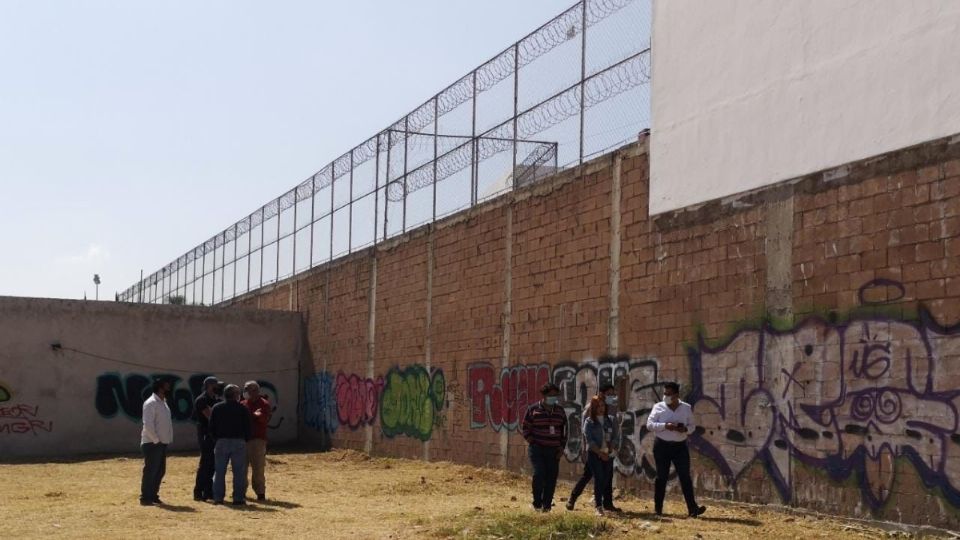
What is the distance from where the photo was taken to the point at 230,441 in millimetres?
13812

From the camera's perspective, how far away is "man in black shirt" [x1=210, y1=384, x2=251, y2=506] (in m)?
13.8

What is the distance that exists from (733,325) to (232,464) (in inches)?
232

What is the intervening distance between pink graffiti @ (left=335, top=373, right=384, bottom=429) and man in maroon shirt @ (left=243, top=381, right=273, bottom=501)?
26.8 feet

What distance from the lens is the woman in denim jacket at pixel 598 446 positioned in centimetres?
1212

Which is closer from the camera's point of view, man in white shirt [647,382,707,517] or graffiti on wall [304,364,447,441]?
man in white shirt [647,382,707,517]

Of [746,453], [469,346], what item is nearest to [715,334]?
[746,453]

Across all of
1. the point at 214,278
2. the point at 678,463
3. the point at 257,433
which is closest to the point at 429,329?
the point at 257,433

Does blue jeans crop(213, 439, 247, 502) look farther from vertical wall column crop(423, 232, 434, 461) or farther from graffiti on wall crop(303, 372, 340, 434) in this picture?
graffiti on wall crop(303, 372, 340, 434)

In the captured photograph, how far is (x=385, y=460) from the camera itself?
21.8 m

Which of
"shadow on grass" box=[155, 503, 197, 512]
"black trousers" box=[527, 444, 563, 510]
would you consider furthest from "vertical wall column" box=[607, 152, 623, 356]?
"shadow on grass" box=[155, 503, 197, 512]

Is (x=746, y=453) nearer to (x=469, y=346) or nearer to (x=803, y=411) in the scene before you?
(x=803, y=411)

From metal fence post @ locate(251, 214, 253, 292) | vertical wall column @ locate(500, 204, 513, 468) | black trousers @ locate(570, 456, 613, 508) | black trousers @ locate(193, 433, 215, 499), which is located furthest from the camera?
metal fence post @ locate(251, 214, 253, 292)

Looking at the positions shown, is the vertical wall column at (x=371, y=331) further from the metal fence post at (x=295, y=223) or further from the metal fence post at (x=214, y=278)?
the metal fence post at (x=214, y=278)

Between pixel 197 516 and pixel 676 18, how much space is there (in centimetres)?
782
